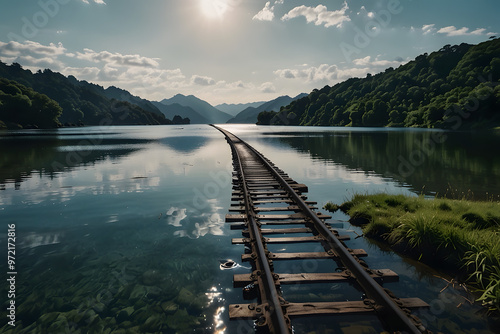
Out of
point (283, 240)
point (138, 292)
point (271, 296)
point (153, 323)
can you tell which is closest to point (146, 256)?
point (138, 292)

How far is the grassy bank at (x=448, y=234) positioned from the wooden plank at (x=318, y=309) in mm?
A: 1824

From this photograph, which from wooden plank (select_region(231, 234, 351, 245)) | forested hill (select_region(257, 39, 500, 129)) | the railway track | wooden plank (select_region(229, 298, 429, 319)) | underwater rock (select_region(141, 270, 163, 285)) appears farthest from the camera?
forested hill (select_region(257, 39, 500, 129))

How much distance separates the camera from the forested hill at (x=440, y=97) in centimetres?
8412

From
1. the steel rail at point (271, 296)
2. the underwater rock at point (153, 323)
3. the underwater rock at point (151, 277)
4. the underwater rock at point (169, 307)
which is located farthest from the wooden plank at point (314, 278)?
the underwater rock at point (151, 277)

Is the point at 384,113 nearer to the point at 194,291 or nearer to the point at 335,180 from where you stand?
the point at 335,180

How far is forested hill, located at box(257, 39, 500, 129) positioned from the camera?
84.1 m

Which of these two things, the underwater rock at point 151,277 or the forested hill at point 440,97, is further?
the forested hill at point 440,97

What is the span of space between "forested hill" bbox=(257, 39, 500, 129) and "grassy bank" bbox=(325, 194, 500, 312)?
292 ft

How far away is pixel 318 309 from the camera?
4.27 m

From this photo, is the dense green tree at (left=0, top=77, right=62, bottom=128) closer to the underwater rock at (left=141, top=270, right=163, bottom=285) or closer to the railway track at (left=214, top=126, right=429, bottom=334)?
the underwater rock at (left=141, top=270, right=163, bottom=285)

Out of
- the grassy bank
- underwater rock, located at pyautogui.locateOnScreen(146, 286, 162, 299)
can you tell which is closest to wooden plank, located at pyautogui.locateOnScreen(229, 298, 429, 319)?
underwater rock, located at pyautogui.locateOnScreen(146, 286, 162, 299)

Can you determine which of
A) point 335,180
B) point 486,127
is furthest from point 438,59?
point 335,180

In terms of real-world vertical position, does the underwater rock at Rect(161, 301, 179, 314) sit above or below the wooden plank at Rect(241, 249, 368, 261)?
below

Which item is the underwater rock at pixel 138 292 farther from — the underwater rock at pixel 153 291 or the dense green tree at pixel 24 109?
the dense green tree at pixel 24 109
